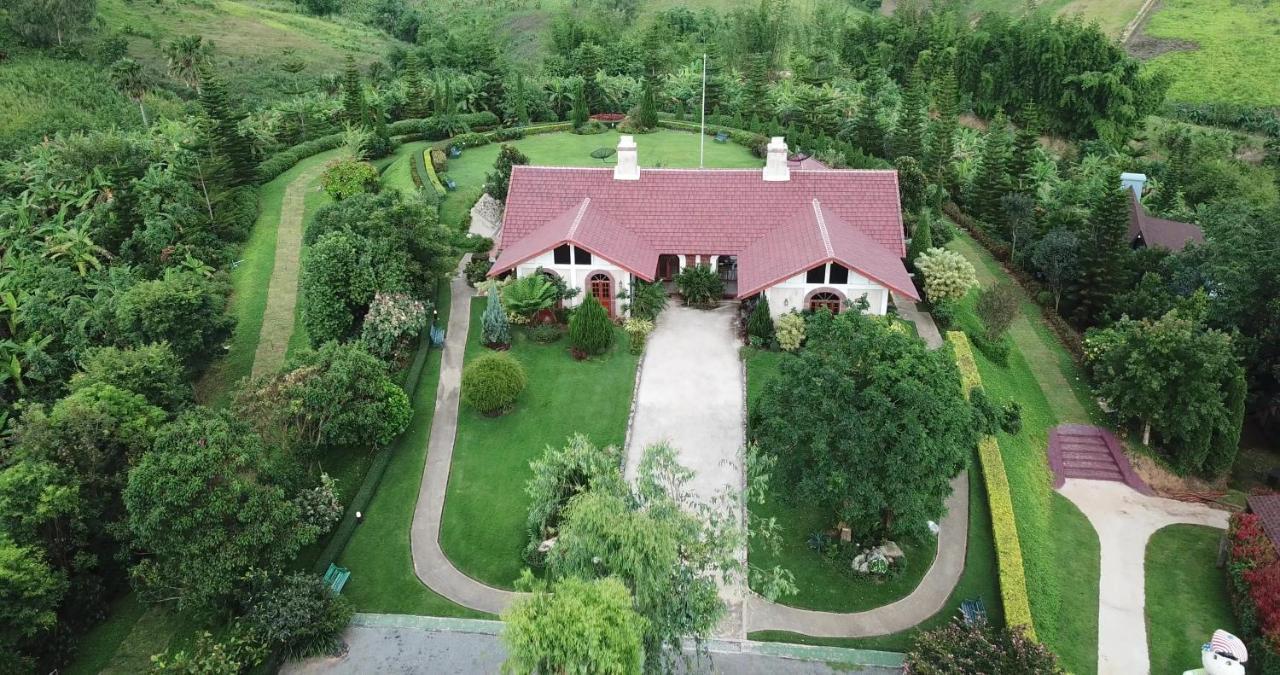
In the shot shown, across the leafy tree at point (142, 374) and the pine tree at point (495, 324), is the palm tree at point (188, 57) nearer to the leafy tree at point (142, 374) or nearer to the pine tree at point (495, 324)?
the leafy tree at point (142, 374)

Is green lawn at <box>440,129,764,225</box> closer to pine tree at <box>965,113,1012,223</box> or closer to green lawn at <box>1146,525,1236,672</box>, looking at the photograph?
pine tree at <box>965,113,1012,223</box>

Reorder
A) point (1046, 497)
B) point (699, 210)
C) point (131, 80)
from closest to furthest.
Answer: point (1046, 497), point (699, 210), point (131, 80)

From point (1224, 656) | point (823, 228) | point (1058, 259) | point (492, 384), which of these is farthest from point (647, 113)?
point (1224, 656)

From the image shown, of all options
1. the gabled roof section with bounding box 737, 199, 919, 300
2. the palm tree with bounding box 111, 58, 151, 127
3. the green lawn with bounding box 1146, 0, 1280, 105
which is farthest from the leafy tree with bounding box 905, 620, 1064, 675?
the green lawn with bounding box 1146, 0, 1280, 105

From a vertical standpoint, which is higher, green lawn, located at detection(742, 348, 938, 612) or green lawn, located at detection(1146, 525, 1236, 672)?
green lawn, located at detection(742, 348, 938, 612)

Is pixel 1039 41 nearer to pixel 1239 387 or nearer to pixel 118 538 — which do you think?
pixel 1239 387

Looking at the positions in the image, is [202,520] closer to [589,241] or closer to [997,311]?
[589,241]

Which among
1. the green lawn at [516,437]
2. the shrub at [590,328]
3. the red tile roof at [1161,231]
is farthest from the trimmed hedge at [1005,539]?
the red tile roof at [1161,231]

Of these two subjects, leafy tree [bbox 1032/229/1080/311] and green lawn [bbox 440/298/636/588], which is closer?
green lawn [bbox 440/298/636/588]
